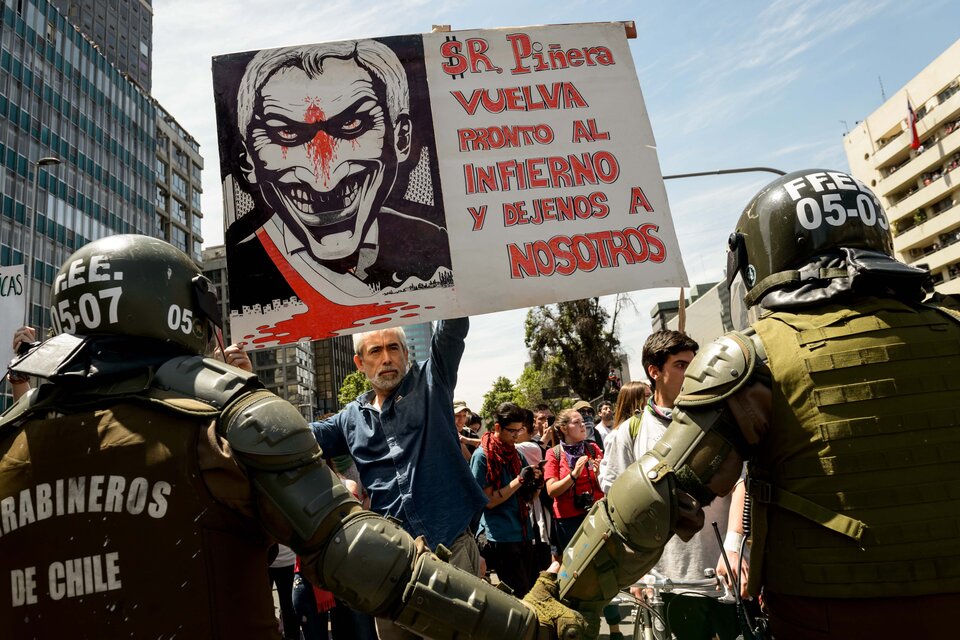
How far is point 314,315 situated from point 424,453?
3.26ft

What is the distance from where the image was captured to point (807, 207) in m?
2.39

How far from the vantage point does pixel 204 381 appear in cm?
207

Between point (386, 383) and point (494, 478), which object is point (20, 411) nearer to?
point (386, 383)

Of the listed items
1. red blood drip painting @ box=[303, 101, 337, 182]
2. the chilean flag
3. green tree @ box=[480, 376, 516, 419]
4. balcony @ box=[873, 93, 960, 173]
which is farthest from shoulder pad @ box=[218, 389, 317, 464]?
green tree @ box=[480, 376, 516, 419]

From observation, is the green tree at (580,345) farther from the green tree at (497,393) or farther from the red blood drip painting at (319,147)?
the green tree at (497,393)

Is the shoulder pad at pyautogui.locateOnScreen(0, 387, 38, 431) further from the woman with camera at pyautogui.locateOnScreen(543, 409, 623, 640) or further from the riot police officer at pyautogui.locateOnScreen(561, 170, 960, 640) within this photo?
the woman with camera at pyautogui.locateOnScreen(543, 409, 623, 640)

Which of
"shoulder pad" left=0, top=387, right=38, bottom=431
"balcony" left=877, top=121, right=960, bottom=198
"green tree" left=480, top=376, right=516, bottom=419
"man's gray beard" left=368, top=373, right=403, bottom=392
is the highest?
"balcony" left=877, top=121, right=960, bottom=198

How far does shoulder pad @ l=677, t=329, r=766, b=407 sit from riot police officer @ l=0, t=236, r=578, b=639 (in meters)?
0.81

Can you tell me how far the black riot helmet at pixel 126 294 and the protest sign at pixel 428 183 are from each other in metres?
1.36

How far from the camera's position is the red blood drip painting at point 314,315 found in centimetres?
374

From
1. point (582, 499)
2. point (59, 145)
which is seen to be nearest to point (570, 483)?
point (582, 499)

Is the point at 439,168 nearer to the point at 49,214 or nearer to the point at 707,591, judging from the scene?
the point at 707,591

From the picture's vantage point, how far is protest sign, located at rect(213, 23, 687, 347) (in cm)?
381

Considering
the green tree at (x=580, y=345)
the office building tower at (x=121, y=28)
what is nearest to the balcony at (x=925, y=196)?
the green tree at (x=580, y=345)
